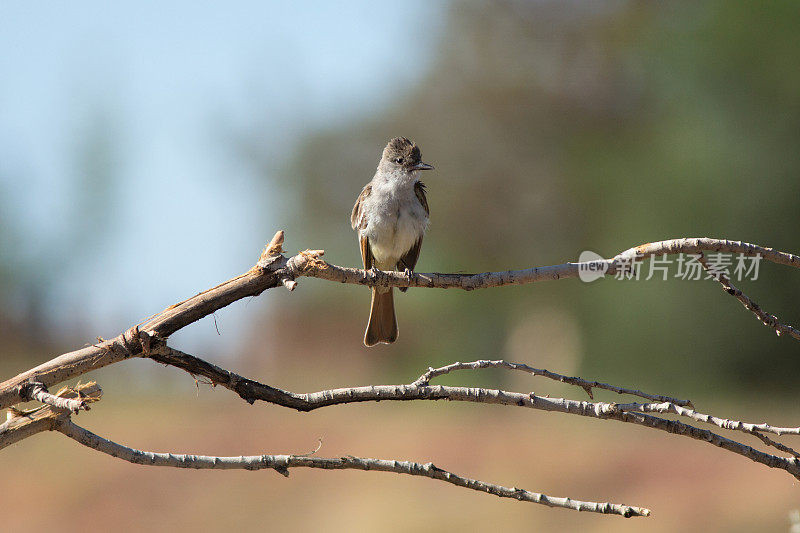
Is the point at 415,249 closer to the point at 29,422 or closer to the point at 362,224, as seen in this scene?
the point at 362,224

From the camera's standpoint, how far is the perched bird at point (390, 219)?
20.0 ft

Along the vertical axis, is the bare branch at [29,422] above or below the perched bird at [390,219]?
below

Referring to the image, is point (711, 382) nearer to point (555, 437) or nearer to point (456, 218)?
point (555, 437)

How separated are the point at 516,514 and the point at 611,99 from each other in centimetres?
1770

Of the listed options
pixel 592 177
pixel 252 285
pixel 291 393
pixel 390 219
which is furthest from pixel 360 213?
pixel 592 177

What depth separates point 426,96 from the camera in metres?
30.1

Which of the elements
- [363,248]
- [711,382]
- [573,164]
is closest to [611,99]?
[573,164]

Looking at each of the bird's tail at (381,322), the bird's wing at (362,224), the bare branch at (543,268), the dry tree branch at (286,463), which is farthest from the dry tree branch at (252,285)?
→ the bird's wing at (362,224)

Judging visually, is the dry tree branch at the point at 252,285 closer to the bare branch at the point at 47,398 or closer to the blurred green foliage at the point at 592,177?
the bare branch at the point at 47,398

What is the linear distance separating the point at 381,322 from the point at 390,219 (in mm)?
664

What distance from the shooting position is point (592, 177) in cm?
2578

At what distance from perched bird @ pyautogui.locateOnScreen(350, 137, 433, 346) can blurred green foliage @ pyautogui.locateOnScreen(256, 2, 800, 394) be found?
1549 cm

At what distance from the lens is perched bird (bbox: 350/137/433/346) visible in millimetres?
6090

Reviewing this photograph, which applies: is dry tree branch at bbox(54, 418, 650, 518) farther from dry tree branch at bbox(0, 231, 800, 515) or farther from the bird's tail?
the bird's tail
